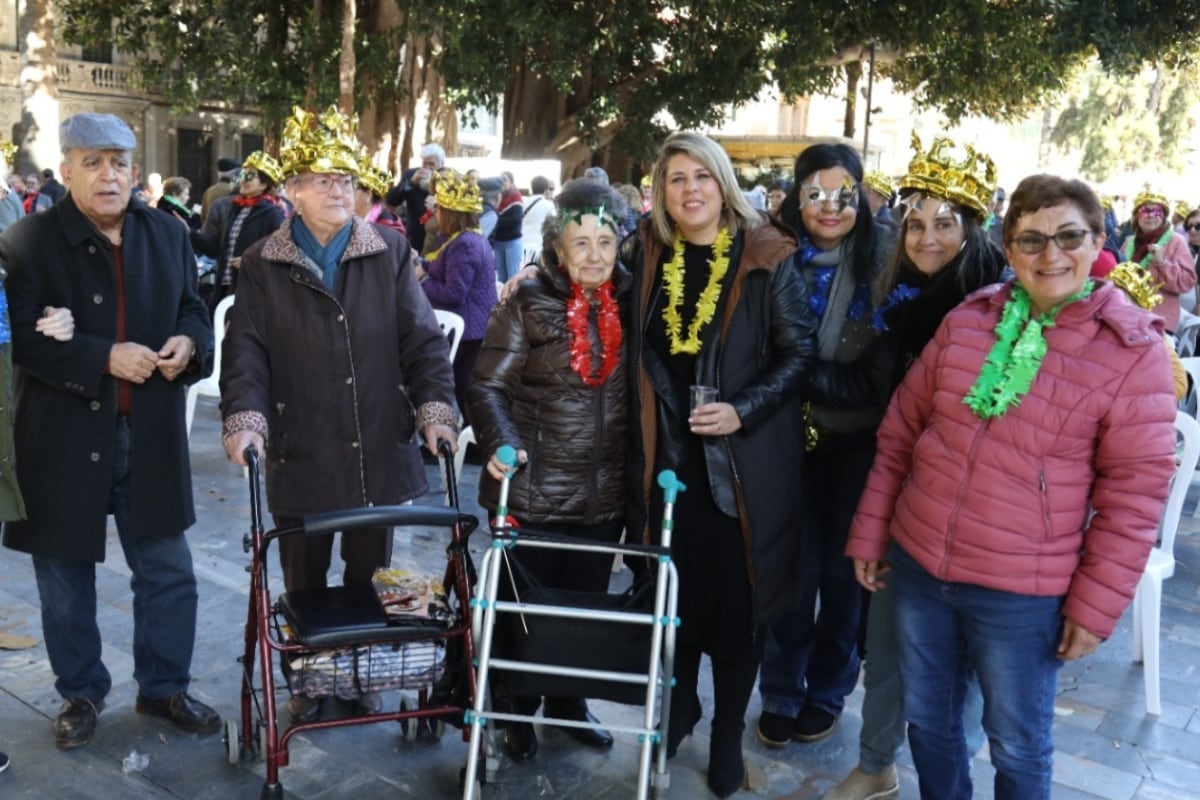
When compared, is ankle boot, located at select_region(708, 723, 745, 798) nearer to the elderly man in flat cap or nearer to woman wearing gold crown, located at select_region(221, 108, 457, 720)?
woman wearing gold crown, located at select_region(221, 108, 457, 720)

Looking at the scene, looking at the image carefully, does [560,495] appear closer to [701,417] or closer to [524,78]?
[701,417]

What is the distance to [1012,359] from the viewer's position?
263 cm

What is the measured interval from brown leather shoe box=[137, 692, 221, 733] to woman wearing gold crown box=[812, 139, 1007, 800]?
6.76 feet

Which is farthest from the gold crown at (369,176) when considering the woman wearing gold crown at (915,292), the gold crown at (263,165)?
the gold crown at (263,165)

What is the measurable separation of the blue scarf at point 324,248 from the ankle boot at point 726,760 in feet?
6.19

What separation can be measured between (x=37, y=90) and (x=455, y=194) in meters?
17.2

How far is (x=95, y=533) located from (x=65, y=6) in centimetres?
1806

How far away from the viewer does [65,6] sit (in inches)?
727

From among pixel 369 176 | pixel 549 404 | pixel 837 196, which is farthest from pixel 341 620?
pixel 837 196

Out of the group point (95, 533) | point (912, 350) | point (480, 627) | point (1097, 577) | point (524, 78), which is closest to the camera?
point (1097, 577)

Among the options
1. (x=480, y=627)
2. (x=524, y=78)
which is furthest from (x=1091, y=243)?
(x=524, y=78)

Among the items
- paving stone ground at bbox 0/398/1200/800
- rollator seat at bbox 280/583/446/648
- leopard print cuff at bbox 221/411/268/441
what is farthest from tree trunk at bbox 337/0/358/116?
rollator seat at bbox 280/583/446/648

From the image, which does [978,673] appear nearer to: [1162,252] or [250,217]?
[250,217]

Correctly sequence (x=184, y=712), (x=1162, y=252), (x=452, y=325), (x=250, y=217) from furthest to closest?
(x=1162, y=252), (x=250, y=217), (x=452, y=325), (x=184, y=712)
